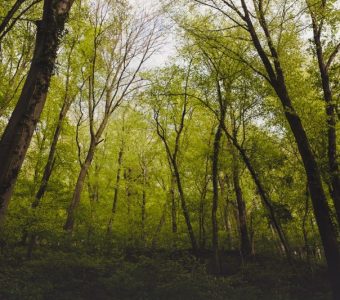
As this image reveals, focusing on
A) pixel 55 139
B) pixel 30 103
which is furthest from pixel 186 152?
pixel 30 103

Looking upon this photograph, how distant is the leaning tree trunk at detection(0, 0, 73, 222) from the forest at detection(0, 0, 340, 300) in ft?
0.06

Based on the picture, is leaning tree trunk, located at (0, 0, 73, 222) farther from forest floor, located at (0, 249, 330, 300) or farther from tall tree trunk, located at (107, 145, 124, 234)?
Result: tall tree trunk, located at (107, 145, 124, 234)

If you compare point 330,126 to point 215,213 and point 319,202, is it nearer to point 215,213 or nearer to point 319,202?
point 319,202

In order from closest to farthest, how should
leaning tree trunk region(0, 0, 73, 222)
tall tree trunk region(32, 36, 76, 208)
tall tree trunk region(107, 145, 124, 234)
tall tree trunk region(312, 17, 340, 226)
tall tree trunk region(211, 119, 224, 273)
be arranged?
1. leaning tree trunk region(0, 0, 73, 222)
2. tall tree trunk region(312, 17, 340, 226)
3. tall tree trunk region(32, 36, 76, 208)
4. tall tree trunk region(211, 119, 224, 273)
5. tall tree trunk region(107, 145, 124, 234)

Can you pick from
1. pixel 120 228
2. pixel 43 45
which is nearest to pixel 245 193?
pixel 120 228

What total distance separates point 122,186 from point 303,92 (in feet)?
51.7

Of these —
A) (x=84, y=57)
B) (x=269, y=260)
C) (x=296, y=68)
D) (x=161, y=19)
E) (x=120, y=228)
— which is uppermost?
(x=161, y=19)

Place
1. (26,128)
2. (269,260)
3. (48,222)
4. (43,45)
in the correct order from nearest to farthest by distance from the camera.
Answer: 1. (26,128)
2. (43,45)
3. (48,222)
4. (269,260)

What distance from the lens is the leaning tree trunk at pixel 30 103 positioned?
4039mm

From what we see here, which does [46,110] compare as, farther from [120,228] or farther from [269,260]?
[269,260]

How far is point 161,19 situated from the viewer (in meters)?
18.5

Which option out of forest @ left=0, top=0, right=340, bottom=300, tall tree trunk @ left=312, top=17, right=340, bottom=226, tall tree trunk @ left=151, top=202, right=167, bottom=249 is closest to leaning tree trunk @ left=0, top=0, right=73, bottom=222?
forest @ left=0, top=0, right=340, bottom=300

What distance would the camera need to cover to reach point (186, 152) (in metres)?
22.9

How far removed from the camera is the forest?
9.64 metres
